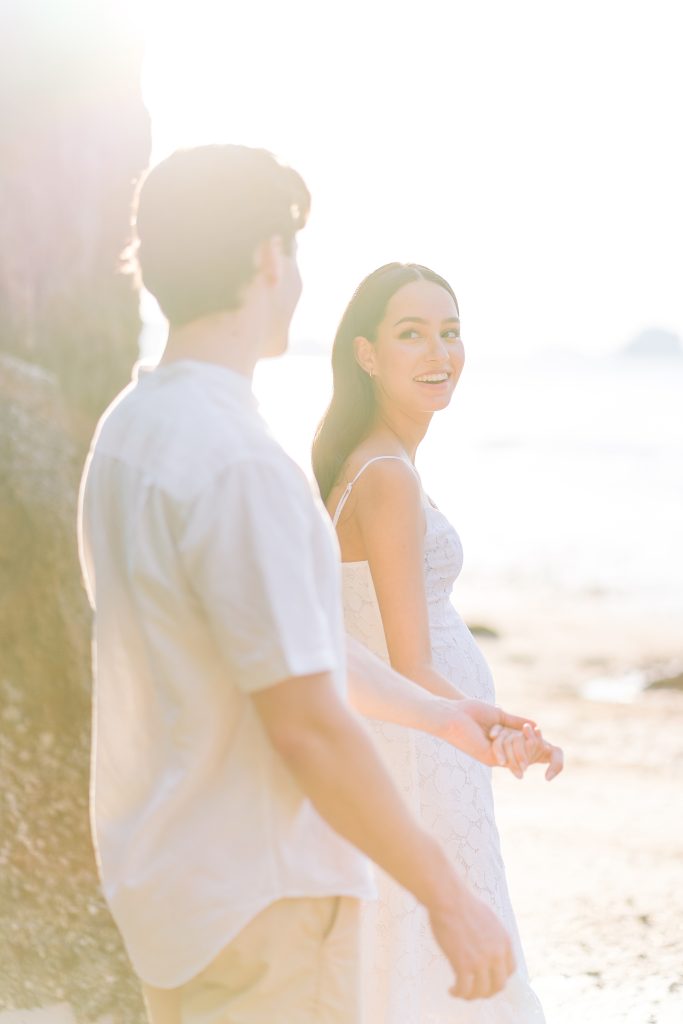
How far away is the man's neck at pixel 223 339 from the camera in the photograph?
1.94 metres

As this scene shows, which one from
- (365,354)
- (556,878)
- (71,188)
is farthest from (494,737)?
(556,878)

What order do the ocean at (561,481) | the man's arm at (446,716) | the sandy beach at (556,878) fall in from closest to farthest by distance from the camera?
1. the man's arm at (446,716)
2. the sandy beach at (556,878)
3. the ocean at (561,481)

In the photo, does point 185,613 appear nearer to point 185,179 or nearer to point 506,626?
point 185,179

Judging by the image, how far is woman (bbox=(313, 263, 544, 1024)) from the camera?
3.18 meters

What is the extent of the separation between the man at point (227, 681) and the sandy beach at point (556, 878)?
1.89 m

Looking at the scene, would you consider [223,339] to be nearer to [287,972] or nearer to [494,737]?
[287,972]

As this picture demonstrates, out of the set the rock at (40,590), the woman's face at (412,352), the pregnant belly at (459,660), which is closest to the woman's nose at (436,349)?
the woman's face at (412,352)

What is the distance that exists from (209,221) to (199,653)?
0.60 meters

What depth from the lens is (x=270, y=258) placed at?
1.93m

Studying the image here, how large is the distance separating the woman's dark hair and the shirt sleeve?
1686mm

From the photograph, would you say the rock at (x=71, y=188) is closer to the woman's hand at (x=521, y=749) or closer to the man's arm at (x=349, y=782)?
the woman's hand at (x=521, y=749)

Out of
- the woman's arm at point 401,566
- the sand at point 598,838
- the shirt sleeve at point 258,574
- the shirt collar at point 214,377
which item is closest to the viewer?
the shirt sleeve at point 258,574

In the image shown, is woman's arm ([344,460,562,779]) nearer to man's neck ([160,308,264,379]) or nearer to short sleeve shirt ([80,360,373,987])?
short sleeve shirt ([80,360,373,987])

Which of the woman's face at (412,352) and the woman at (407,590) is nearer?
the woman at (407,590)
